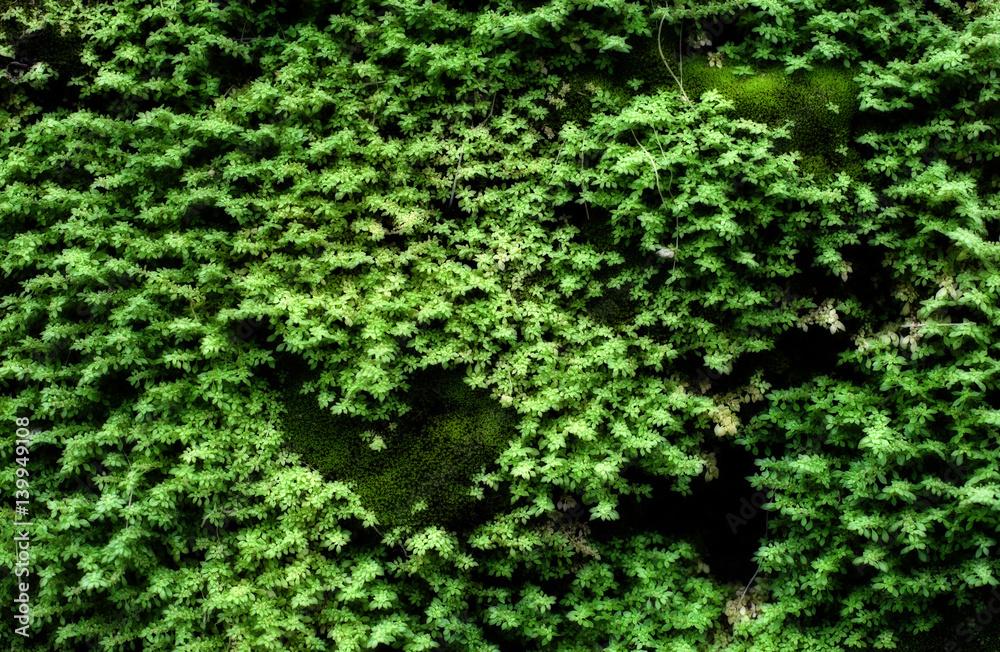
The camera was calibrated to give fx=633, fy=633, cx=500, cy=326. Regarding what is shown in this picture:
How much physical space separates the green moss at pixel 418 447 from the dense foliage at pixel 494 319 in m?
0.02

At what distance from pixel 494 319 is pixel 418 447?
1.03 metres

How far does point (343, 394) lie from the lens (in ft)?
14.2

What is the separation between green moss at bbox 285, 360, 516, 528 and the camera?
4273 millimetres

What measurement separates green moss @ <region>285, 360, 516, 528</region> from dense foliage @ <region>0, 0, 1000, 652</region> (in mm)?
24

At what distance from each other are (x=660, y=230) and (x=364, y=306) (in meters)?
2.07

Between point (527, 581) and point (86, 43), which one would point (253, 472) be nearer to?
point (527, 581)

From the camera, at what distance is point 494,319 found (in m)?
4.34

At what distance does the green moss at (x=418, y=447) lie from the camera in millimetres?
4273

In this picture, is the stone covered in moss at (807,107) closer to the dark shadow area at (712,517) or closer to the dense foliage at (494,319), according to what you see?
the dense foliage at (494,319)

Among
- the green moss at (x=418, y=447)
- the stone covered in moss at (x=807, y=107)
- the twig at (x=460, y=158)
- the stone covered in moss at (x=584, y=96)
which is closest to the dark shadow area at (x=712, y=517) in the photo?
the green moss at (x=418, y=447)

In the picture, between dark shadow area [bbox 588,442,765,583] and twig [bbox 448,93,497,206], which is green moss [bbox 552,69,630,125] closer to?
twig [bbox 448,93,497,206]

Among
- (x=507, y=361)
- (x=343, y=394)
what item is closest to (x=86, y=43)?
(x=343, y=394)

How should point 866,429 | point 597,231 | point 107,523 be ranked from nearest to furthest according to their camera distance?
point 866,429
point 107,523
point 597,231

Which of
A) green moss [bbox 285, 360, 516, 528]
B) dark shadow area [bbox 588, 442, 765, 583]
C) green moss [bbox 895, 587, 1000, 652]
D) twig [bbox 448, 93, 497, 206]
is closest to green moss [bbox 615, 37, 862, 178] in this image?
twig [bbox 448, 93, 497, 206]
